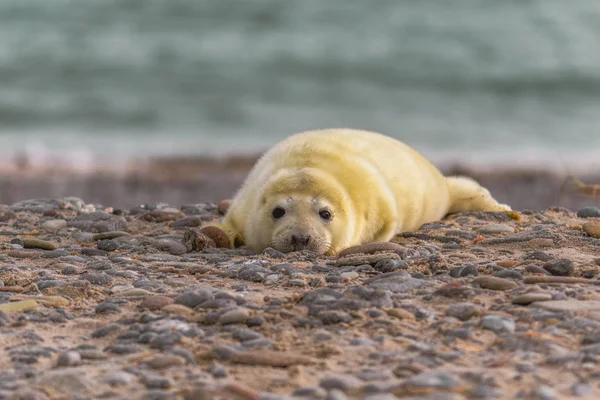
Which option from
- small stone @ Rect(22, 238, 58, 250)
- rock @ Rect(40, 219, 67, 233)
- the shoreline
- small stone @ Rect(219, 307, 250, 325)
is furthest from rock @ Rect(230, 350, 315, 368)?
the shoreline

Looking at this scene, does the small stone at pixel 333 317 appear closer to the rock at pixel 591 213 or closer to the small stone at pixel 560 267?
the small stone at pixel 560 267

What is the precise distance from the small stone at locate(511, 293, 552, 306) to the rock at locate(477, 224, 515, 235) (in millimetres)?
1931

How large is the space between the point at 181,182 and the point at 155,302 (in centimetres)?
848

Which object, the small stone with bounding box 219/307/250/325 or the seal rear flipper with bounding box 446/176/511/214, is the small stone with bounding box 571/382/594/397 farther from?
the seal rear flipper with bounding box 446/176/511/214

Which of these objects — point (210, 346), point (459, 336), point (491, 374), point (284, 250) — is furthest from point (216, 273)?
point (491, 374)

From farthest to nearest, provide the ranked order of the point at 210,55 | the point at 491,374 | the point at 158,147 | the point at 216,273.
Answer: the point at 210,55
the point at 158,147
the point at 216,273
the point at 491,374

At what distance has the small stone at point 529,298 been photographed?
12.9ft

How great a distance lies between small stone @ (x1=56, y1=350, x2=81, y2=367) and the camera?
10.9 ft

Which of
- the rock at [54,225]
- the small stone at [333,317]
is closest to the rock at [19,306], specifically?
the small stone at [333,317]

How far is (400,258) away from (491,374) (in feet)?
5.91

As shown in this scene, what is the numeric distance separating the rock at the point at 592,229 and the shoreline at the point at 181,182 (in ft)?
15.4

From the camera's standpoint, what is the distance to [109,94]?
20.0 meters

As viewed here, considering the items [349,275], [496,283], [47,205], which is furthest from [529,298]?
[47,205]

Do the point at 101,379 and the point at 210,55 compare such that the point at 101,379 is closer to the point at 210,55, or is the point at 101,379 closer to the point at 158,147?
the point at 158,147
